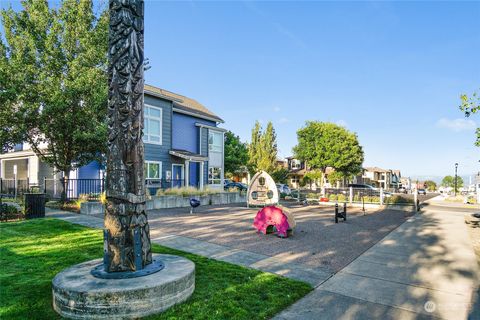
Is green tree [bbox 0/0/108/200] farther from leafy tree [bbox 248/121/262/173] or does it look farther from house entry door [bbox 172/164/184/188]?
leafy tree [bbox 248/121/262/173]

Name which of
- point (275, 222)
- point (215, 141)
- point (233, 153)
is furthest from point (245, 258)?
point (233, 153)

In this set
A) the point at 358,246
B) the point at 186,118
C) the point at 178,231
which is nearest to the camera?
the point at 358,246

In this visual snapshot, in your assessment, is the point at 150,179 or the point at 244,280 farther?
the point at 150,179

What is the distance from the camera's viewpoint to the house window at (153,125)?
22.9 meters

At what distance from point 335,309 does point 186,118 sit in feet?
79.0

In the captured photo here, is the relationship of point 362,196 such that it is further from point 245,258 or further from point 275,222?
point 245,258

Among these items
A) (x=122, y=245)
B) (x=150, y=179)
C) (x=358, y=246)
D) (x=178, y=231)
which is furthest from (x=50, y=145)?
(x=358, y=246)

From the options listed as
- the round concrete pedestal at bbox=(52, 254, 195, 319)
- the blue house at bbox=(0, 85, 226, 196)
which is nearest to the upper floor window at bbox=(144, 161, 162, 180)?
the blue house at bbox=(0, 85, 226, 196)

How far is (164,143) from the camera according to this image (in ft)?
80.2

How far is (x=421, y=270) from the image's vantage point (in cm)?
721

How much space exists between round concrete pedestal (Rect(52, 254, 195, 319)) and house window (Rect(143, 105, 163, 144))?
19003mm

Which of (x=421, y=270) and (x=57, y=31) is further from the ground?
(x=57, y=31)

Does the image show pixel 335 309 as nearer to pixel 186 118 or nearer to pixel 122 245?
pixel 122 245

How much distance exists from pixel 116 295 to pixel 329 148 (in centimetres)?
4798
